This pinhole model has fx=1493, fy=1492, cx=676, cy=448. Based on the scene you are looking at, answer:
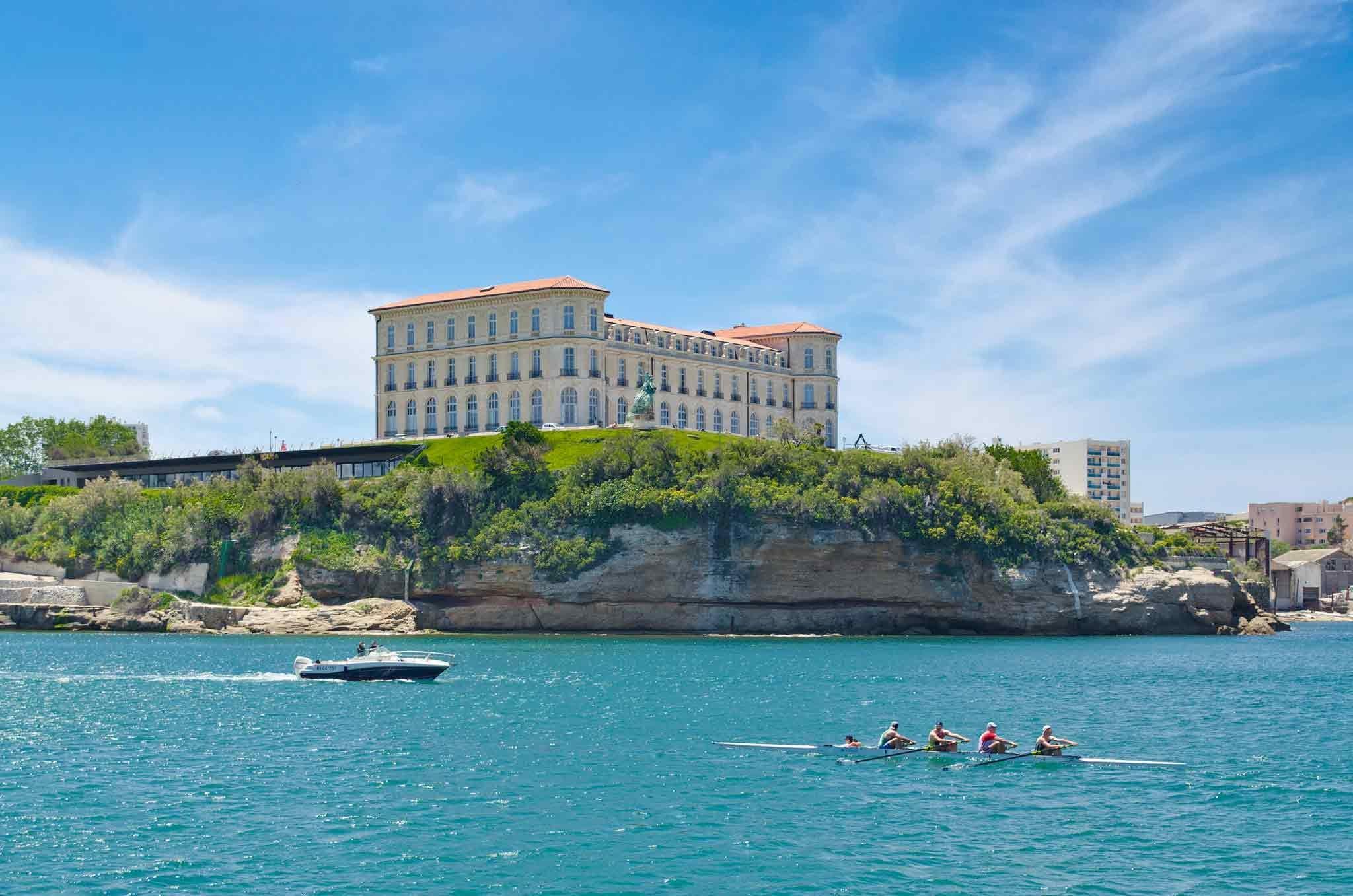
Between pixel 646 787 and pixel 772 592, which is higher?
pixel 772 592

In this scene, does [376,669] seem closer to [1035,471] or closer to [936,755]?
[936,755]

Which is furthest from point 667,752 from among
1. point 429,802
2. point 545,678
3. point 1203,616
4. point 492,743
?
point 1203,616

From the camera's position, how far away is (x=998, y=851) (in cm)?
3819

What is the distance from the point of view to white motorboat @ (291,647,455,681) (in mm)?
78000

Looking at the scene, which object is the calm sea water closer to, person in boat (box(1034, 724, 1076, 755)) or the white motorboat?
person in boat (box(1034, 724, 1076, 755))

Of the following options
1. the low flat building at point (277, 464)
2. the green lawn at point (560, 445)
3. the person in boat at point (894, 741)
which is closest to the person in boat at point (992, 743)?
the person in boat at point (894, 741)

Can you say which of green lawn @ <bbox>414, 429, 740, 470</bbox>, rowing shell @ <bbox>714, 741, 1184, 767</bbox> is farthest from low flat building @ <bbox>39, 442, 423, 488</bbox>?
rowing shell @ <bbox>714, 741, 1184, 767</bbox>

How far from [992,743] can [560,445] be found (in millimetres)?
94275

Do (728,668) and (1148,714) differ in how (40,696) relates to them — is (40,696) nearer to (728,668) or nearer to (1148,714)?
(728,668)

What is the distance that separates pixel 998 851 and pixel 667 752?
17716mm

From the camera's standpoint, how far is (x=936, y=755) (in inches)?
2090

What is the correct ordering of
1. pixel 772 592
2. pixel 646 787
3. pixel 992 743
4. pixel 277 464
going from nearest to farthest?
pixel 646 787 < pixel 992 743 < pixel 772 592 < pixel 277 464

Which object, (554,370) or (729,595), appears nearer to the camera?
(729,595)

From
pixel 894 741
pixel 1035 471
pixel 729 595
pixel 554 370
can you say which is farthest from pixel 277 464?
pixel 894 741
